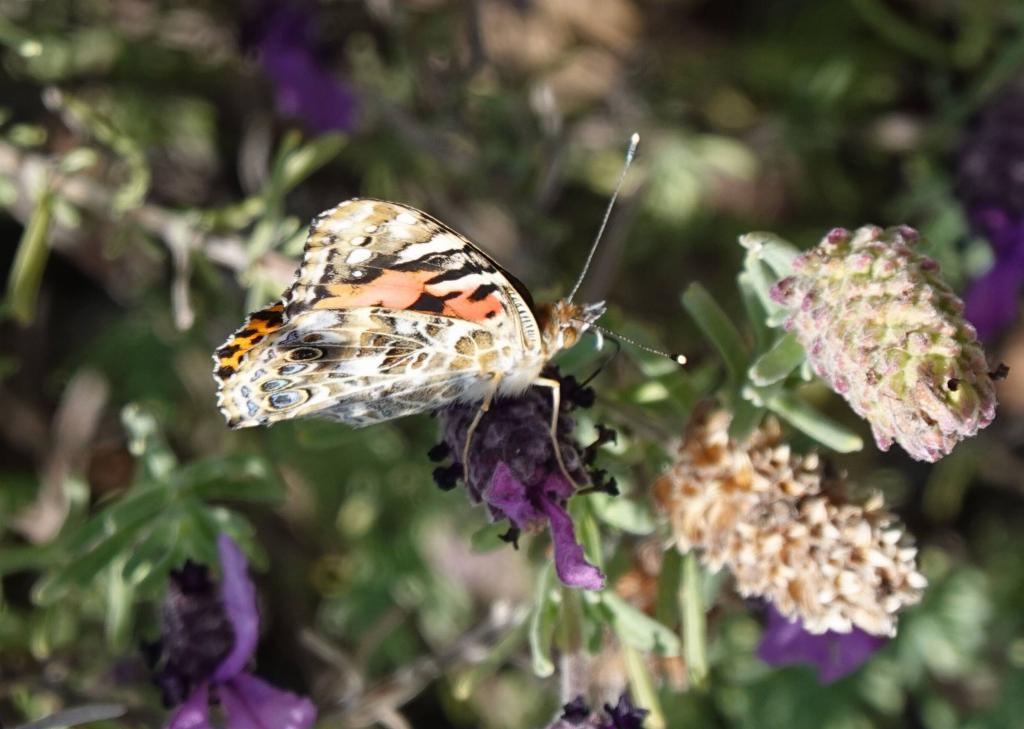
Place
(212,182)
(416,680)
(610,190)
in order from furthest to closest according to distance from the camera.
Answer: (610,190)
(212,182)
(416,680)

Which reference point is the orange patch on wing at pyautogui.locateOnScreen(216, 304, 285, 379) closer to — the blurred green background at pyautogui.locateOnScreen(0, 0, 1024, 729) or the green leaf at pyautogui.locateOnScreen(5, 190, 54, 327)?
the blurred green background at pyautogui.locateOnScreen(0, 0, 1024, 729)

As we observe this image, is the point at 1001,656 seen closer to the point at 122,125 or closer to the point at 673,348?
the point at 673,348

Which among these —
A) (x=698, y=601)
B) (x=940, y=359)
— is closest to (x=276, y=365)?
(x=698, y=601)

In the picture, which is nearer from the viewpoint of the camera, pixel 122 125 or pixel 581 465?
pixel 581 465

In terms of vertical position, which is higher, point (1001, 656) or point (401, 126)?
point (401, 126)

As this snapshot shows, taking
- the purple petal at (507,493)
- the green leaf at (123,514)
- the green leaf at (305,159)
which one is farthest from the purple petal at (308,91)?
the purple petal at (507,493)

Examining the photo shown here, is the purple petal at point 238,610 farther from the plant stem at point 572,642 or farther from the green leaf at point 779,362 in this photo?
the green leaf at point 779,362
